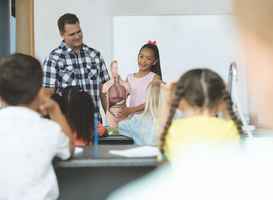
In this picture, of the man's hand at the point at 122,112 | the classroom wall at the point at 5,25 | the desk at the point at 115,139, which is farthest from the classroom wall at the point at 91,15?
the desk at the point at 115,139

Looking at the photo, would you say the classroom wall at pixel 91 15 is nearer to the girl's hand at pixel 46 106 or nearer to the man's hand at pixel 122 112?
the man's hand at pixel 122 112

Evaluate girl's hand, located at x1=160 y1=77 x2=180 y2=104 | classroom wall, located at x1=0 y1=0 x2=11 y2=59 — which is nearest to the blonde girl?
girl's hand, located at x1=160 y1=77 x2=180 y2=104

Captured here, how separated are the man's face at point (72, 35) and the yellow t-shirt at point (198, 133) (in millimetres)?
1692

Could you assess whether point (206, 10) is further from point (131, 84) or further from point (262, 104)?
point (131, 84)

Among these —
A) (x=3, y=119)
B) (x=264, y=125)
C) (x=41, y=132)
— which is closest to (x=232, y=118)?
(x=41, y=132)

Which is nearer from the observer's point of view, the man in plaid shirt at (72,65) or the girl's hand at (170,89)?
the girl's hand at (170,89)

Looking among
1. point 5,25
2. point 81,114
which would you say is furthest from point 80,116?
point 5,25

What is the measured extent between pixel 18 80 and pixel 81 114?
685 mm

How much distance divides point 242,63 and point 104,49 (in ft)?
6.14

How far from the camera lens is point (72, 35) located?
2531 mm

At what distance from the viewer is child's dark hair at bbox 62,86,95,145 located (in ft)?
5.65

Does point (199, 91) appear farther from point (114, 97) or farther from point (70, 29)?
point (70, 29)

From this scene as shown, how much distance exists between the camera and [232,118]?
112cm

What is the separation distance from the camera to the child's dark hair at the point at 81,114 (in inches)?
67.9
